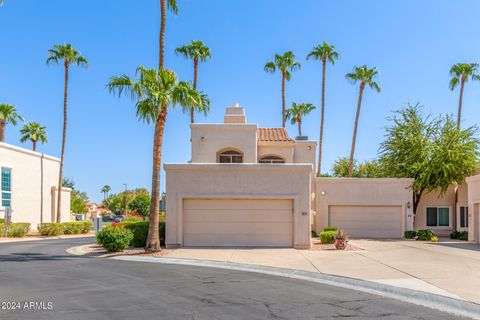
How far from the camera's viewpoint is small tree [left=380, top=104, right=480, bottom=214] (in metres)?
29.1

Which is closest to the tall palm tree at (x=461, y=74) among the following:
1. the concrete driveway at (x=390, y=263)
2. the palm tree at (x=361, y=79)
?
the palm tree at (x=361, y=79)

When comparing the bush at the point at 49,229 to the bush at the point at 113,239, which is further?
the bush at the point at 49,229

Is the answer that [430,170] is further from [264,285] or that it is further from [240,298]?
[240,298]

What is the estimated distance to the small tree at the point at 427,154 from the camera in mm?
29141

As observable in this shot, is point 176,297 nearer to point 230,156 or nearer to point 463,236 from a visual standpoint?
point 230,156

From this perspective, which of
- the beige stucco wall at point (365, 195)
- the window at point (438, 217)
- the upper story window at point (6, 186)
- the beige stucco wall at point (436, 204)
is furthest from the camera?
the upper story window at point (6, 186)

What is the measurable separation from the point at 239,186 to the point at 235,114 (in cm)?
1051

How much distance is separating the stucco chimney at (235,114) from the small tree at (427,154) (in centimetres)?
1083

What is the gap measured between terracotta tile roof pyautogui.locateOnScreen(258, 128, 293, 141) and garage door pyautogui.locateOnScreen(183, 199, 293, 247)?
391 inches

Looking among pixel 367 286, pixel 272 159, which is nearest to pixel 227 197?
pixel 272 159

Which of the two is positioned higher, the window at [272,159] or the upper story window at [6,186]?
the window at [272,159]

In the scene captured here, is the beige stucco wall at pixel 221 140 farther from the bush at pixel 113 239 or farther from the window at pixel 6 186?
the window at pixel 6 186

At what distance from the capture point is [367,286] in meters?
11.9

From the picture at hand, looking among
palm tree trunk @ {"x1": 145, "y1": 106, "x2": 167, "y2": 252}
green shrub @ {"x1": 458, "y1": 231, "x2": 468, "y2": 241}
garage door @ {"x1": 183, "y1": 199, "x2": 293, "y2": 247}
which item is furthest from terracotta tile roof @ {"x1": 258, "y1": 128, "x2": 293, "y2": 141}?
green shrub @ {"x1": 458, "y1": 231, "x2": 468, "y2": 241}
